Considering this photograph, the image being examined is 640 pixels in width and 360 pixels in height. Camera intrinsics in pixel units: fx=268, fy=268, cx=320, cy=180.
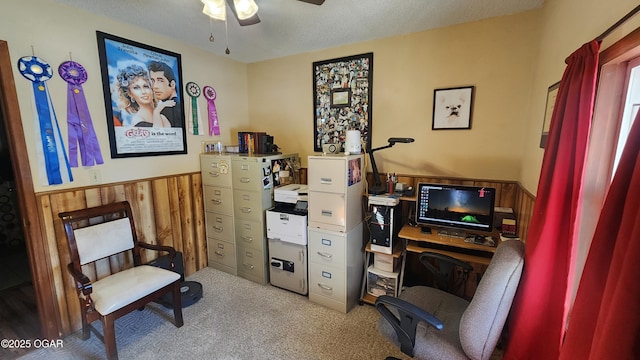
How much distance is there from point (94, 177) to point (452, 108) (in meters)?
3.10

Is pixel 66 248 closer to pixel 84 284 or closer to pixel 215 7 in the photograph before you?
pixel 84 284

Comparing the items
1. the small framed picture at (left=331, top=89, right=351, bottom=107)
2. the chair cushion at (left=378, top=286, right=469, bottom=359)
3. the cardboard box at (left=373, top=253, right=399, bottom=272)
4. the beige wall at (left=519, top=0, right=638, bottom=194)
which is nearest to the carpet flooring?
the cardboard box at (left=373, top=253, right=399, bottom=272)

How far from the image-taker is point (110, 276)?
2092mm

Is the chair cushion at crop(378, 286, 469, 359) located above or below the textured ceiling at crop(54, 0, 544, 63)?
below

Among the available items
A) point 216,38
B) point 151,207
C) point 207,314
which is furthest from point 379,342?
point 216,38

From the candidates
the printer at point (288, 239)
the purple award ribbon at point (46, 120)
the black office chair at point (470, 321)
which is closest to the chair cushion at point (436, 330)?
the black office chair at point (470, 321)

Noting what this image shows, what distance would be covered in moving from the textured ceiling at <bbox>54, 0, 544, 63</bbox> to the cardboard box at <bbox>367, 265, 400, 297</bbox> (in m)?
2.14

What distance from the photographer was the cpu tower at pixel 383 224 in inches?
87.6

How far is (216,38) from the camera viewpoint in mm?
2627

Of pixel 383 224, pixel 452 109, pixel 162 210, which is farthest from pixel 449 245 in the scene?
pixel 162 210

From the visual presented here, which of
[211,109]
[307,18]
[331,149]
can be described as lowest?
[331,149]

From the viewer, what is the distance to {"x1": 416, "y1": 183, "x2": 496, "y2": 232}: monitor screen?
2061 millimetres

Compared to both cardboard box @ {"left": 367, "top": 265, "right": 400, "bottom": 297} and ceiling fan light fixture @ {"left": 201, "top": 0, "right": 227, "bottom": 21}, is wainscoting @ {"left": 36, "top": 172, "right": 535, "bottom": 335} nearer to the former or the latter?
cardboard box @ {"left": 367, "top": 265, "right": 400, "bottom": 297}

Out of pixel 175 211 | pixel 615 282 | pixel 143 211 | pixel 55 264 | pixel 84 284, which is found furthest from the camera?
pixel 175 211
